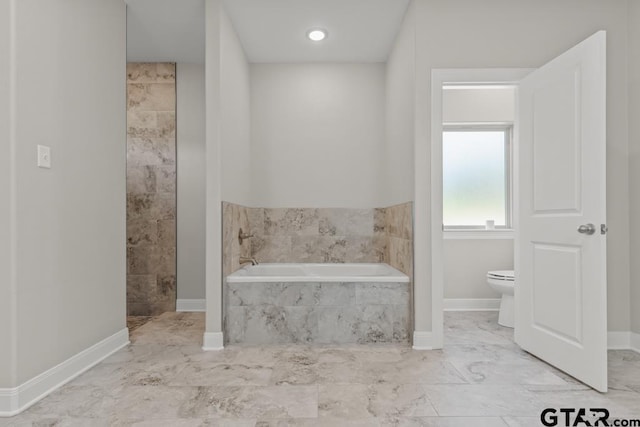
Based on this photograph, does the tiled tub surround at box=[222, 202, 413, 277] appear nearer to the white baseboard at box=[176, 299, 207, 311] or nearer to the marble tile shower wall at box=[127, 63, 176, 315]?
the white baseboard at box=[176, 299, 207, 311]

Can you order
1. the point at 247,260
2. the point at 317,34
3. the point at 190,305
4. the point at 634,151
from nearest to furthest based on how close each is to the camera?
1. the point at 634,151
2. the point at 317,34
3. the point at 247,260
4. the point at 190,305

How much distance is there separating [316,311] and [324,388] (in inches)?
35.9

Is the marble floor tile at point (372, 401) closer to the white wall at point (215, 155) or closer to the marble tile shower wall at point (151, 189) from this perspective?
the white wall at point (215, 155)

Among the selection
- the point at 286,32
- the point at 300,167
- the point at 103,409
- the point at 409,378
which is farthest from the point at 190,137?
the point at 409,378

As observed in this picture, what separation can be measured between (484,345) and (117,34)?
3.54m

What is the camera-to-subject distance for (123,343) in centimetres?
308

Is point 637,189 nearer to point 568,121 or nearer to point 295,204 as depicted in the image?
point 568,121

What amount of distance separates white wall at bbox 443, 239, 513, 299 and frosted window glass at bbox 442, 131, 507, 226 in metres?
0.31

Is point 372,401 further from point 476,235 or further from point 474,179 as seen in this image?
point 474,179

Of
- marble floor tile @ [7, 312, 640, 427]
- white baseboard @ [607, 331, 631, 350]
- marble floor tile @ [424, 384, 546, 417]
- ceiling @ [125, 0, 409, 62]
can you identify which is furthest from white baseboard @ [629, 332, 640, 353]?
ceiling @ [125, 0, 409, 62]

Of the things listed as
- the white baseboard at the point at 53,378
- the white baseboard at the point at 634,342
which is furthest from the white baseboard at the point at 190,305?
the white baseboard at the point at 634,342

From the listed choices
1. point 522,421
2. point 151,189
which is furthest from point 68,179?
point 522,421

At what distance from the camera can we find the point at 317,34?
12.1 ft

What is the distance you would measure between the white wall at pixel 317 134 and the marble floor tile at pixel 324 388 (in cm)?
176
